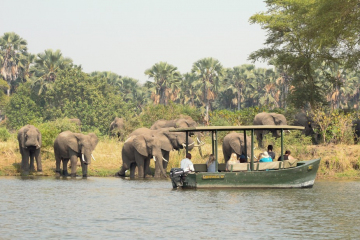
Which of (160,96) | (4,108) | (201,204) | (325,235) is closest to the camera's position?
(325,235)

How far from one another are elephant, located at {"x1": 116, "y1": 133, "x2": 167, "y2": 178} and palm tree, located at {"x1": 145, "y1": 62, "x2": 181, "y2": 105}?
48.6 metres

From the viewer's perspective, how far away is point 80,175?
3397cm

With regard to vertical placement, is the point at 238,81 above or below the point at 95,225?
above

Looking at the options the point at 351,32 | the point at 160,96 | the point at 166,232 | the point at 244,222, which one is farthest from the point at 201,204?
the point at 160,96

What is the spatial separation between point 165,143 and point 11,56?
55.4 meters

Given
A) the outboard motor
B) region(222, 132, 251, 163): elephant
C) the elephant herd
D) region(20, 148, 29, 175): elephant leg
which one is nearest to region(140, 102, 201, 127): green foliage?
the elephant herd

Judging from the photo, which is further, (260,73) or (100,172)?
(260,73)

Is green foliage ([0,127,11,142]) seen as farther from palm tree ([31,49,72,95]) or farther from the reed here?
palm tree ([31,49,72,95])

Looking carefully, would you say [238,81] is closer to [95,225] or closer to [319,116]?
[319,116]

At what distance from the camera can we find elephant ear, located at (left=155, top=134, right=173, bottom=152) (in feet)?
110

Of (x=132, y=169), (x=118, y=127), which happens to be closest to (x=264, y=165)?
(x=132, y=169)

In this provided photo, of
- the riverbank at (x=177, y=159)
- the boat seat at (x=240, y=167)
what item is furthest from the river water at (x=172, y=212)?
the riverbank at (x=177, y=159)

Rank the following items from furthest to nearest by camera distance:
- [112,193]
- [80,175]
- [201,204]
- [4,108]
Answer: [4,108]
[80,175]
[112,193]
[201,204]

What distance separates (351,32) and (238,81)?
57.7 metres
